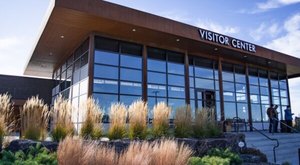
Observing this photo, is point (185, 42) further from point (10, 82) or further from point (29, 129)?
point (10, 82)

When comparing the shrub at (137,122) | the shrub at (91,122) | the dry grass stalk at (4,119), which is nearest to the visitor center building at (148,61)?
the shrub at (137,122)

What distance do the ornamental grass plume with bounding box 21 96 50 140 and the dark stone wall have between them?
1659cm

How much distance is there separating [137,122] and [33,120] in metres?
2.23

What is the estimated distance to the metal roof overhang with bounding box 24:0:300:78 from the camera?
33.6 ft

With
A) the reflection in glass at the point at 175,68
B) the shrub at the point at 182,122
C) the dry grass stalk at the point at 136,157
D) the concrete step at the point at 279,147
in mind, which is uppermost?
the reflection in glass at the point at 175,68

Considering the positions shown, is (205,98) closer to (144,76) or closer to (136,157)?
(144,76)

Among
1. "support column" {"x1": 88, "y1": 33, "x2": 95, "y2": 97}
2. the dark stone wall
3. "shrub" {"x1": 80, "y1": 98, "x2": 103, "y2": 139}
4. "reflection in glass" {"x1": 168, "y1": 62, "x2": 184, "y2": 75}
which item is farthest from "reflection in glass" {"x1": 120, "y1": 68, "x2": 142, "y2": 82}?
the dark stone wall

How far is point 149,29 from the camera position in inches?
463

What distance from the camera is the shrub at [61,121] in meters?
5.54

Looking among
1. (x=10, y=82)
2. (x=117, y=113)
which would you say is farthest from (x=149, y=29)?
(x=10, y=82)

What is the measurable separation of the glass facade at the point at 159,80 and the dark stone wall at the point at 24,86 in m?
2.39

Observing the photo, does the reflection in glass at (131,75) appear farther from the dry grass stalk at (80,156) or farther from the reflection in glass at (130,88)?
the dry grass stalk at (80,156)

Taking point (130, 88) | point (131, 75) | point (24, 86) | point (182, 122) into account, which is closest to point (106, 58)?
point (131, 75)

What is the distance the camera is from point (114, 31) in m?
12.2
